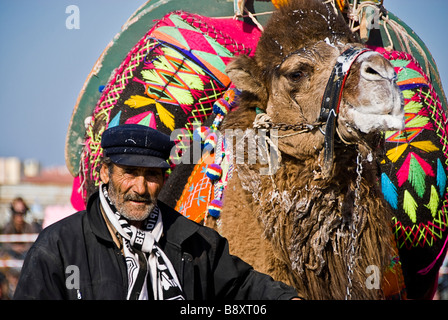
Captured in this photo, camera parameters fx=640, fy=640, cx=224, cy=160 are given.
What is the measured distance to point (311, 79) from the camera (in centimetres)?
354

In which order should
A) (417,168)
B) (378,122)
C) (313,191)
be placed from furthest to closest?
1. (417,168)
2. (313,191)
3. (378,122)

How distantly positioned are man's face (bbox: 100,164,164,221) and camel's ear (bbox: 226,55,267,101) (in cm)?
120

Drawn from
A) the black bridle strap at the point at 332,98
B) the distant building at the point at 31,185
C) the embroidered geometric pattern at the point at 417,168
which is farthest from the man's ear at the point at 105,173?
the distant building at the point at 31,185

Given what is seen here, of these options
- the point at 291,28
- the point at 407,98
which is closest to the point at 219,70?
the point at 291,28

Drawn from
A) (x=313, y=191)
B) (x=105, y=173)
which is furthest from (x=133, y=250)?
(x=313, y=191)

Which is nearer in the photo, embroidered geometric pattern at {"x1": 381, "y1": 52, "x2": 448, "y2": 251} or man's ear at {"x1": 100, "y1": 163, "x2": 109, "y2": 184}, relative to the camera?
man's ear at {"x1": 100, "y1": 163, "x2": 109, "y2": 184}

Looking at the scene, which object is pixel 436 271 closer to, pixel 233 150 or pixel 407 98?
pixel 407 98

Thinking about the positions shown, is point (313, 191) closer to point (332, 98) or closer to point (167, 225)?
point (332, 98)

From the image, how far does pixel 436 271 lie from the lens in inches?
186

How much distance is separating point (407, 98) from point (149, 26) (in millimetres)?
2138

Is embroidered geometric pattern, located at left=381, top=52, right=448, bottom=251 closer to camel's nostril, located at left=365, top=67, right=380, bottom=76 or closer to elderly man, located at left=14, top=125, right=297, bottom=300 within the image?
camel's nostril, located at left=365, top=67, right=380, bottom=76

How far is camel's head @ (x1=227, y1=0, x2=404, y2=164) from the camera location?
3141 mm

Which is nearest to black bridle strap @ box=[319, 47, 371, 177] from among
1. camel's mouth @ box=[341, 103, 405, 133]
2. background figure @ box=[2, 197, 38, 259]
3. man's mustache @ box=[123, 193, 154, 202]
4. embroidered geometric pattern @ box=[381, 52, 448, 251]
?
camel's mouth @ box=[341, 103, 405, 133]

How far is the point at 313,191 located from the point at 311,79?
0.62 metres
